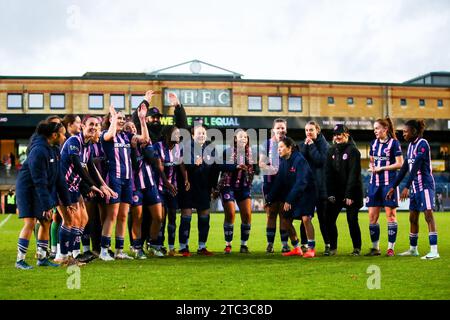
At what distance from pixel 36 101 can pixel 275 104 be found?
1929 cm

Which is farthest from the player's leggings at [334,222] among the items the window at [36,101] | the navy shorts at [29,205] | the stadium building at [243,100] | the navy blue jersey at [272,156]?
the window at [36,101]

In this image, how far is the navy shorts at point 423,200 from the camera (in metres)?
10.2

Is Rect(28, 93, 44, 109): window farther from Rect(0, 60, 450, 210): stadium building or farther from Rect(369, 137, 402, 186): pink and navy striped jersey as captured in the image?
Rect(369, 137, 402, 186): pink and navy striped jersey

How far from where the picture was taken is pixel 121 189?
10180 millimetres

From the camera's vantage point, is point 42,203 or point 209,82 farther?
point 209,82

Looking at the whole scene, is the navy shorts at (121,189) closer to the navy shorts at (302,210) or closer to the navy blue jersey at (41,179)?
the navy blue jersey at (41,179)

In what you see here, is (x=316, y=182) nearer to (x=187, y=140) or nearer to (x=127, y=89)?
(x=187, y=140)

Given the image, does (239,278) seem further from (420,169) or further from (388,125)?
(388,125)

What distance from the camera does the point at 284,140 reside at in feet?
36.8

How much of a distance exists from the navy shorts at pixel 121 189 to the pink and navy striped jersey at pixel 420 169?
4.29 metres

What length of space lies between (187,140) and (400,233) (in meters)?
8.23

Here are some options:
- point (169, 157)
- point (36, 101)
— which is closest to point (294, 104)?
point (36, 101)

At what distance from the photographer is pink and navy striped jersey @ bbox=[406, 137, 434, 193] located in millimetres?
10383
